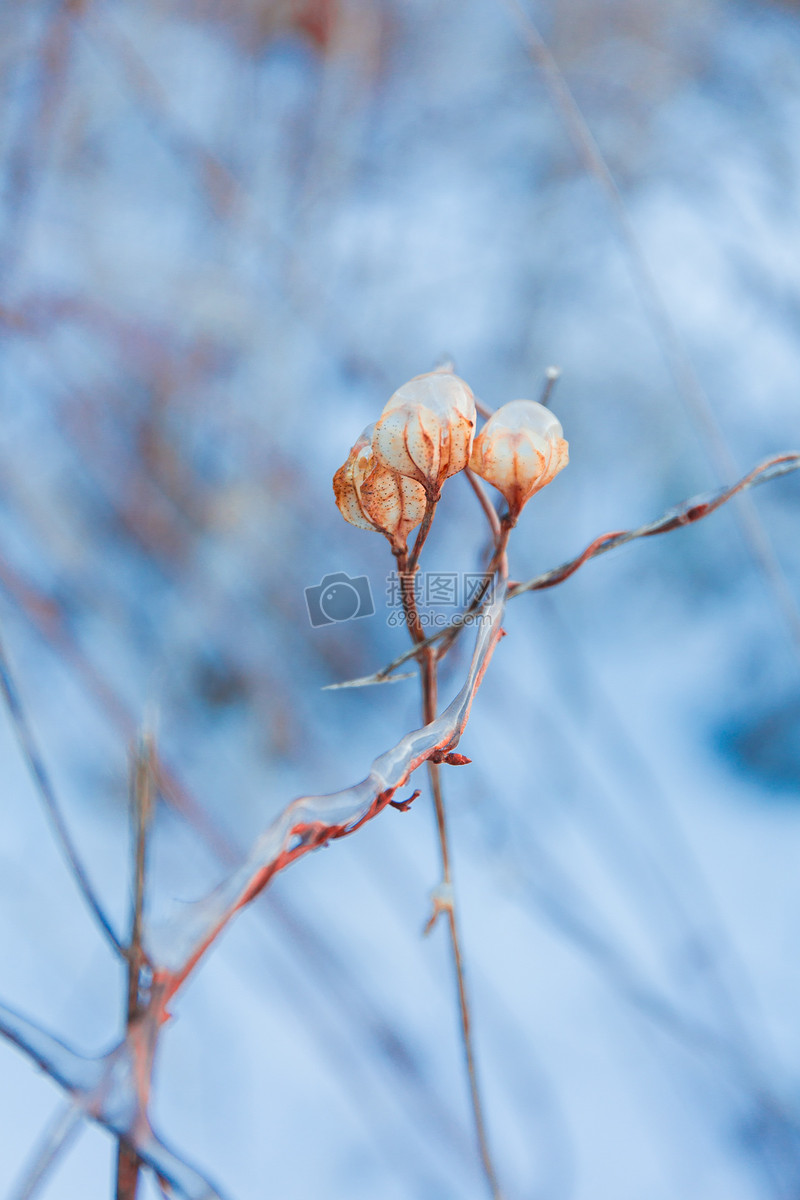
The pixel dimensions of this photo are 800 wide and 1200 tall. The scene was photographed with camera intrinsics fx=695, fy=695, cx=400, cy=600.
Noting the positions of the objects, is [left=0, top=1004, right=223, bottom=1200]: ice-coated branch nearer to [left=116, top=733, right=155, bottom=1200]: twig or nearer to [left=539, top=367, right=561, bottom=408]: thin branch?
[left=116, top=733, right=155, bottom=1200]: twig

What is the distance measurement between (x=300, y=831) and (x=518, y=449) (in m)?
0.07

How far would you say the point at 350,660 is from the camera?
44cm

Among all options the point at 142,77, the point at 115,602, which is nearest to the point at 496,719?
the point at 115,602

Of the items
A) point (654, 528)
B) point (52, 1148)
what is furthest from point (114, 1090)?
point (654, 528)

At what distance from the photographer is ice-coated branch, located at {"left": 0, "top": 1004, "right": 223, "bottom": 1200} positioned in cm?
7

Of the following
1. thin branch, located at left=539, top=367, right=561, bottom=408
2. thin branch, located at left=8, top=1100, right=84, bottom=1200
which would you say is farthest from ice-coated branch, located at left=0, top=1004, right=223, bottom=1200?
thin branch, located at left=539, top=367, right=561, bottom=408

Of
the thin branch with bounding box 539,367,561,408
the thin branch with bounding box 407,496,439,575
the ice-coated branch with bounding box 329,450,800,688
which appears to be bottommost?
the ice-coated branch with bounding box 329,450,800,688

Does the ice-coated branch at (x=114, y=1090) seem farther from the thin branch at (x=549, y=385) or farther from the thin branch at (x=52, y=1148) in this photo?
the thin branch at (x=549, y=385)

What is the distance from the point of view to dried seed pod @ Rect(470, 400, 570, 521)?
108mm

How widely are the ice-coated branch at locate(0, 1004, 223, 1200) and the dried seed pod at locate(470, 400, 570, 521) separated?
0.28ft

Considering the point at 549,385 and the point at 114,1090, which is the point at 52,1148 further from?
the point at 549,385

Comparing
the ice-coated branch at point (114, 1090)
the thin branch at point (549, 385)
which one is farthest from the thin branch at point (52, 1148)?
the thin branch at point (549, 385)

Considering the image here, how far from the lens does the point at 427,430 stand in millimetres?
101

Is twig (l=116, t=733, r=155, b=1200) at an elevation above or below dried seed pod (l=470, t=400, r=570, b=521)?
below
